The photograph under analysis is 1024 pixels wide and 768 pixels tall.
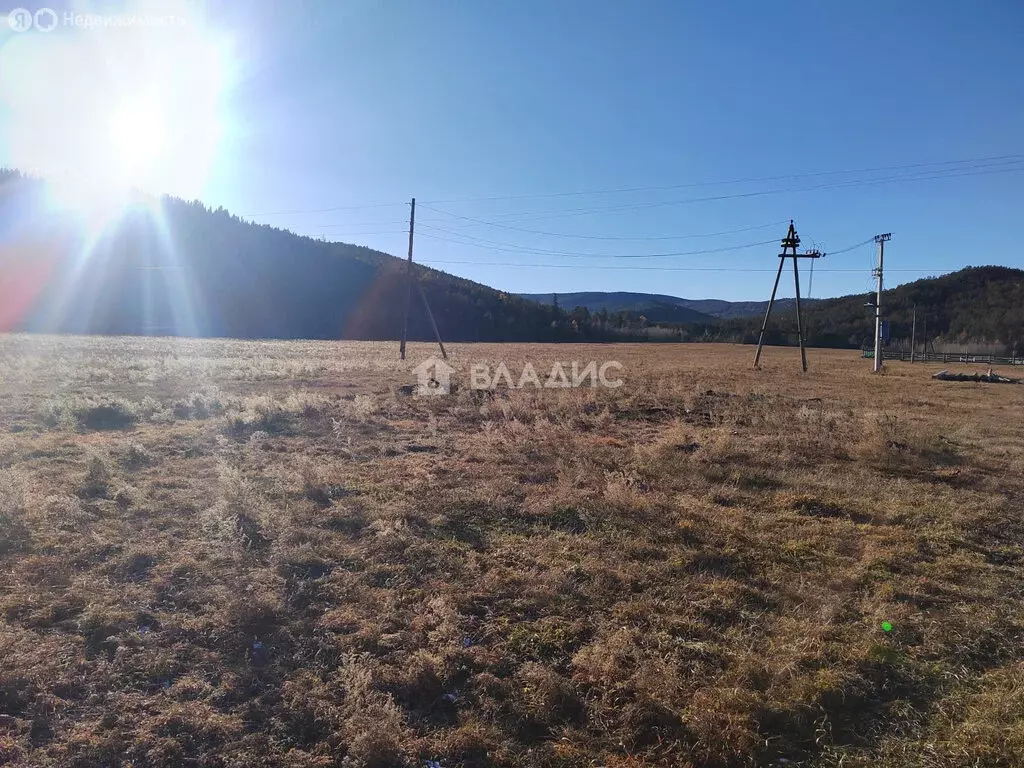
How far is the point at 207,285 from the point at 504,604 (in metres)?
101

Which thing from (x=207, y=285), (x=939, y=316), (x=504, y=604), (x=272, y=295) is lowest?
(x=504, y=604)

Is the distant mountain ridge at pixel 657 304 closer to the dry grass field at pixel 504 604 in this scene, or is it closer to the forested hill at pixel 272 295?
the forested hill at pixel 272 295

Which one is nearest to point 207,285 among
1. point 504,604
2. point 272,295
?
point 272,295

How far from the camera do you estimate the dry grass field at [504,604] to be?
3182 millimetres

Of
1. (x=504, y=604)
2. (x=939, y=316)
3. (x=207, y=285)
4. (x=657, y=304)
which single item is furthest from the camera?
(x=657, y=304)

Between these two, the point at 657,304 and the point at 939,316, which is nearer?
the point at 939,316

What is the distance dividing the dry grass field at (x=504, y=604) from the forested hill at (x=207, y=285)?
6540cm

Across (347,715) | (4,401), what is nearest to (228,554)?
(347,715)

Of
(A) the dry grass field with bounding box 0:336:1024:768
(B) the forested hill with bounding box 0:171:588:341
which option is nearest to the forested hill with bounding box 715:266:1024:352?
(B) the forested hill with bounding box 0:171:588:341

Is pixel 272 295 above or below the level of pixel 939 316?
above

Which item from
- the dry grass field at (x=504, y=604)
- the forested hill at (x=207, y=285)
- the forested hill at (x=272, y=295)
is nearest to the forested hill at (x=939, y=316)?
the forested hill at (x=272, y=295)

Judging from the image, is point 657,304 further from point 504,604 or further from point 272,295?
point 504,604

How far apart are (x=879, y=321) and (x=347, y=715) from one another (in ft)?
128

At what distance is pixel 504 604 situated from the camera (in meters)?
4.66
